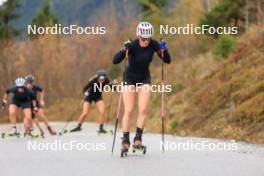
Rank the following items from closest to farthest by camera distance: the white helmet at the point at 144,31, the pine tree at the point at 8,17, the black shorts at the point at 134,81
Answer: the white helmet at the point at 144,31 < the black shorts at the point at 134,81 < the pine tree at the point at 8,17

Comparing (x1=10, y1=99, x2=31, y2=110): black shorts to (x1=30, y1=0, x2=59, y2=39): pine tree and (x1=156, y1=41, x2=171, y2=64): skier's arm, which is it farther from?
(x1=30, y1=0, x2=59, y2=39): pine tree

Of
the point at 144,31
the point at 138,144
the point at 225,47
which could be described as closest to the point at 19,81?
the point at 138,144

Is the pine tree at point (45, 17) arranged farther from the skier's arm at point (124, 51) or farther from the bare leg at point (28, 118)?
the skier's arm at point (124, 51)

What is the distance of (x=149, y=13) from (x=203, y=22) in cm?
2489

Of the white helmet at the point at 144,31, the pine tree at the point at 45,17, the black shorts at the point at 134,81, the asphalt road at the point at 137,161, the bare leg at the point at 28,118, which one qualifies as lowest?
the asphalt road at the point at 137,161

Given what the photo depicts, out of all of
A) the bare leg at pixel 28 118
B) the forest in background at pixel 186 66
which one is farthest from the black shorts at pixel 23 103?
the forest in background at pixel 186 66

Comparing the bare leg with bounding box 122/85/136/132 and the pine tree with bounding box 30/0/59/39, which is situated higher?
the pine tree with bounding box 30/0/59/39

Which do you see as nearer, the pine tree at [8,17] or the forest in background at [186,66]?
the forest in background at [186,66]

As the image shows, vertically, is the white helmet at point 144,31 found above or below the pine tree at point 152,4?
below

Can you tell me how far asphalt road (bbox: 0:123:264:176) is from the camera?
27.9 feet

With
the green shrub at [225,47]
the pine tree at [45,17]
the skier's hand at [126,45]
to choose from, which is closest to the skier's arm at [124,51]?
the skier's hand at [126,45]

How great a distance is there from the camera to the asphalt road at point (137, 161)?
8508 millimetres

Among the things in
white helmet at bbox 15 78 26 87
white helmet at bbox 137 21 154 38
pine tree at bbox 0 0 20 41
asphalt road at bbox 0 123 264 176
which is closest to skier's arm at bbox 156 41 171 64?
white helmet at bbox 137 21 154 38

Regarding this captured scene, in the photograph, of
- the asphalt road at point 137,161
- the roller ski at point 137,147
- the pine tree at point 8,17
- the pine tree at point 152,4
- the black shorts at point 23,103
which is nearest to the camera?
the asphalt road at point 137,161
